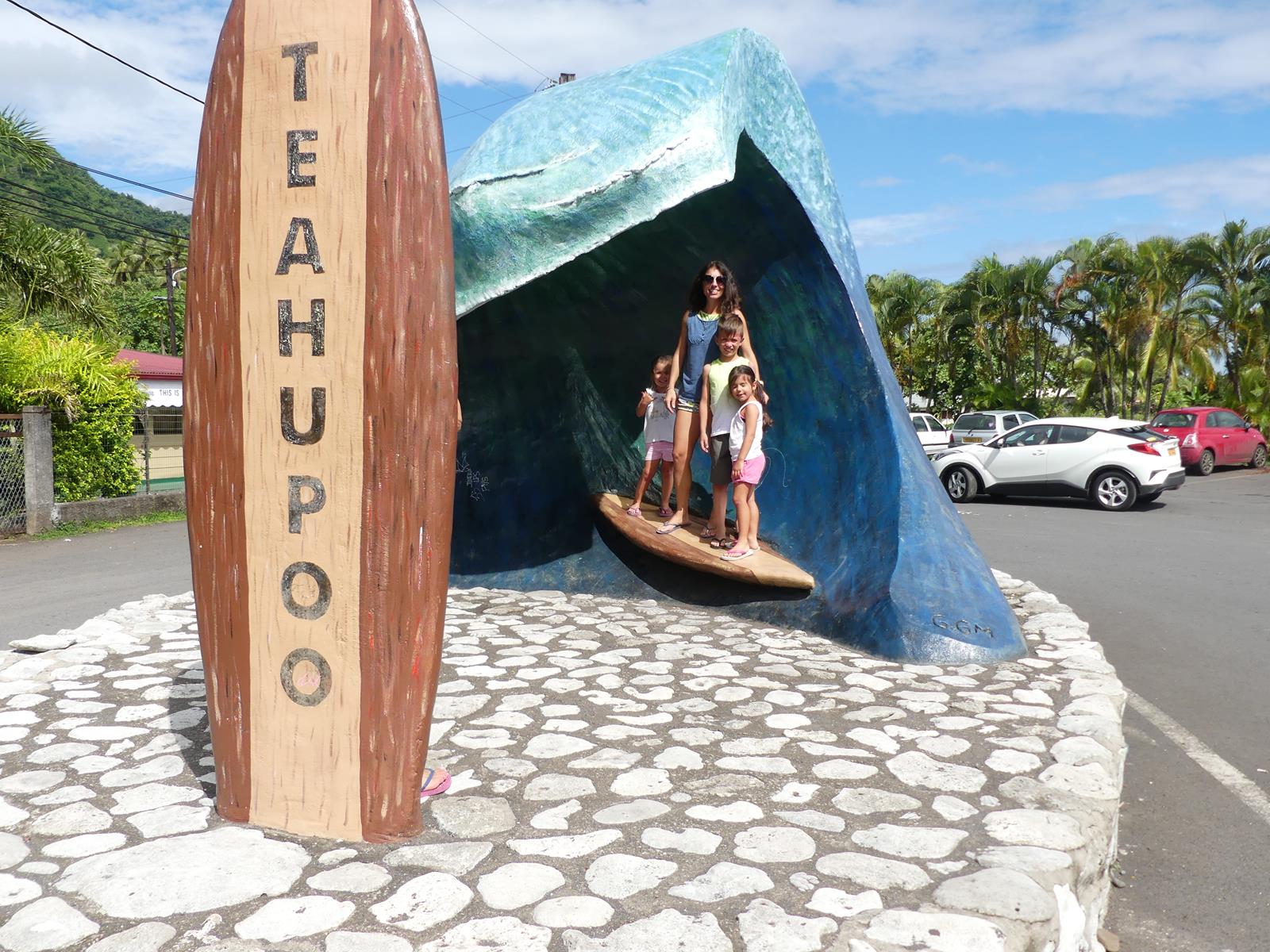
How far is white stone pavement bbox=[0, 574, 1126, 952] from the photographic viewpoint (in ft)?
8.09

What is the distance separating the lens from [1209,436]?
21.8 metres

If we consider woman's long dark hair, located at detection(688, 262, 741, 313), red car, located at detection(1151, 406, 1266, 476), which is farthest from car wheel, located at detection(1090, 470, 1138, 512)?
woman's long dark hair, located at detection(688, 262, 741, 313)

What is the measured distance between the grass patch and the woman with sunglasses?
8.73 meters

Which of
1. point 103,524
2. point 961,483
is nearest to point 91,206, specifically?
point 103,524

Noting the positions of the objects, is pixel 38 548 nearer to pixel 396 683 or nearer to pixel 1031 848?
pixel 396 683

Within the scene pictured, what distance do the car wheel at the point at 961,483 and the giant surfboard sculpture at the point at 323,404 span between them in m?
13.6

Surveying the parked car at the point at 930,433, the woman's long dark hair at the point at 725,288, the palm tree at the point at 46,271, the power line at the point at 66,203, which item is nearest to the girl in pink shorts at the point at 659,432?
the woman's long dark hair at the point at 725,288

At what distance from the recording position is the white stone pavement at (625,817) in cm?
247

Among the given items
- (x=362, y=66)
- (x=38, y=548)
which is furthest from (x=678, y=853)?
(x=38, y=548)

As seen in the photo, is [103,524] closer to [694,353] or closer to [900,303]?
[694,353]

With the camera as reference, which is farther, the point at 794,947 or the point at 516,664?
the point at 516,664

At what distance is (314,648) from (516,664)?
2.12 m

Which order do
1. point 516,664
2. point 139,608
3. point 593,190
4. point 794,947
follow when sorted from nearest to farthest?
point 794,947, point 593,190, point 516,664, point 139,608

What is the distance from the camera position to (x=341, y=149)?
2.79 metres
